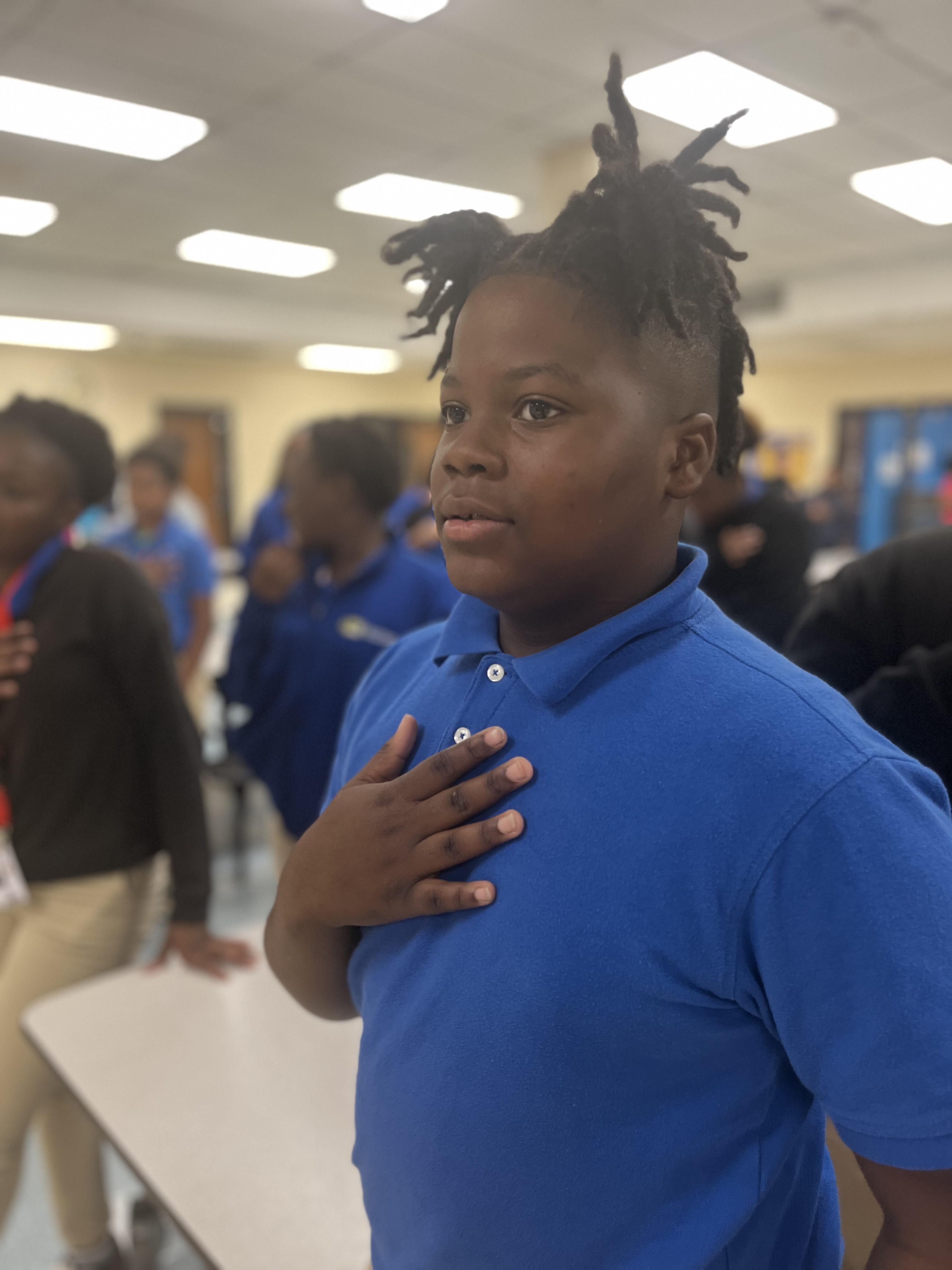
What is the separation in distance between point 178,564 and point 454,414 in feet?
10.8

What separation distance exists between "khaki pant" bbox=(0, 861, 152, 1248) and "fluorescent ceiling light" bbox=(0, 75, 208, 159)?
11.7 ft

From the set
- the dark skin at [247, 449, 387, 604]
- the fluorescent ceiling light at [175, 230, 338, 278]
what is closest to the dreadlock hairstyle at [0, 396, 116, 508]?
the dark skin at [247, 449, 387, 604]

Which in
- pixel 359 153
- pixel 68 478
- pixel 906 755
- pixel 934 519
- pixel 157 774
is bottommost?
pixel 934 519

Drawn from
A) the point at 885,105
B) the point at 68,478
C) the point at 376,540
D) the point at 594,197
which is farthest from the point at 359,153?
the point at 594,197

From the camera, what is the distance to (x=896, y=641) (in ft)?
3.21

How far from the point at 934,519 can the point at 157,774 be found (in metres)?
10.8

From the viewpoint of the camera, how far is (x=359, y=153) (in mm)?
4500

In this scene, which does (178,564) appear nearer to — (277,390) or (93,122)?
(93,122)

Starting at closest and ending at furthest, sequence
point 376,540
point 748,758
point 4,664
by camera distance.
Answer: point 748,758 → point 4,664 → point 376,540

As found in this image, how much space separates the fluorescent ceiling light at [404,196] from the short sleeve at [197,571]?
7.80ft

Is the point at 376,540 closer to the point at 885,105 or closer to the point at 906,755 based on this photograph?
the point at 906,755

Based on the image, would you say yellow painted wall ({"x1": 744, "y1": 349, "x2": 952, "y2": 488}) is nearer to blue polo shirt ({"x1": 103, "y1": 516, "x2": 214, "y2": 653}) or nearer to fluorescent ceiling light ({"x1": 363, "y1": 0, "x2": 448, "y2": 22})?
fluorescent ceiling light ({"x1": 363, "y1": 0, "x2": 448, "y2": 22})

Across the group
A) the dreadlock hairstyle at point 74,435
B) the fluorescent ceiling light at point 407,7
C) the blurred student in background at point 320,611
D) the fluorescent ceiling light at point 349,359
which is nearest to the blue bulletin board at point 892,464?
the fluorescent ceiling light at point 349,359

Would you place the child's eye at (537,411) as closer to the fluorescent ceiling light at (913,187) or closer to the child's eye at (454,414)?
the child's eye at (454,414)
